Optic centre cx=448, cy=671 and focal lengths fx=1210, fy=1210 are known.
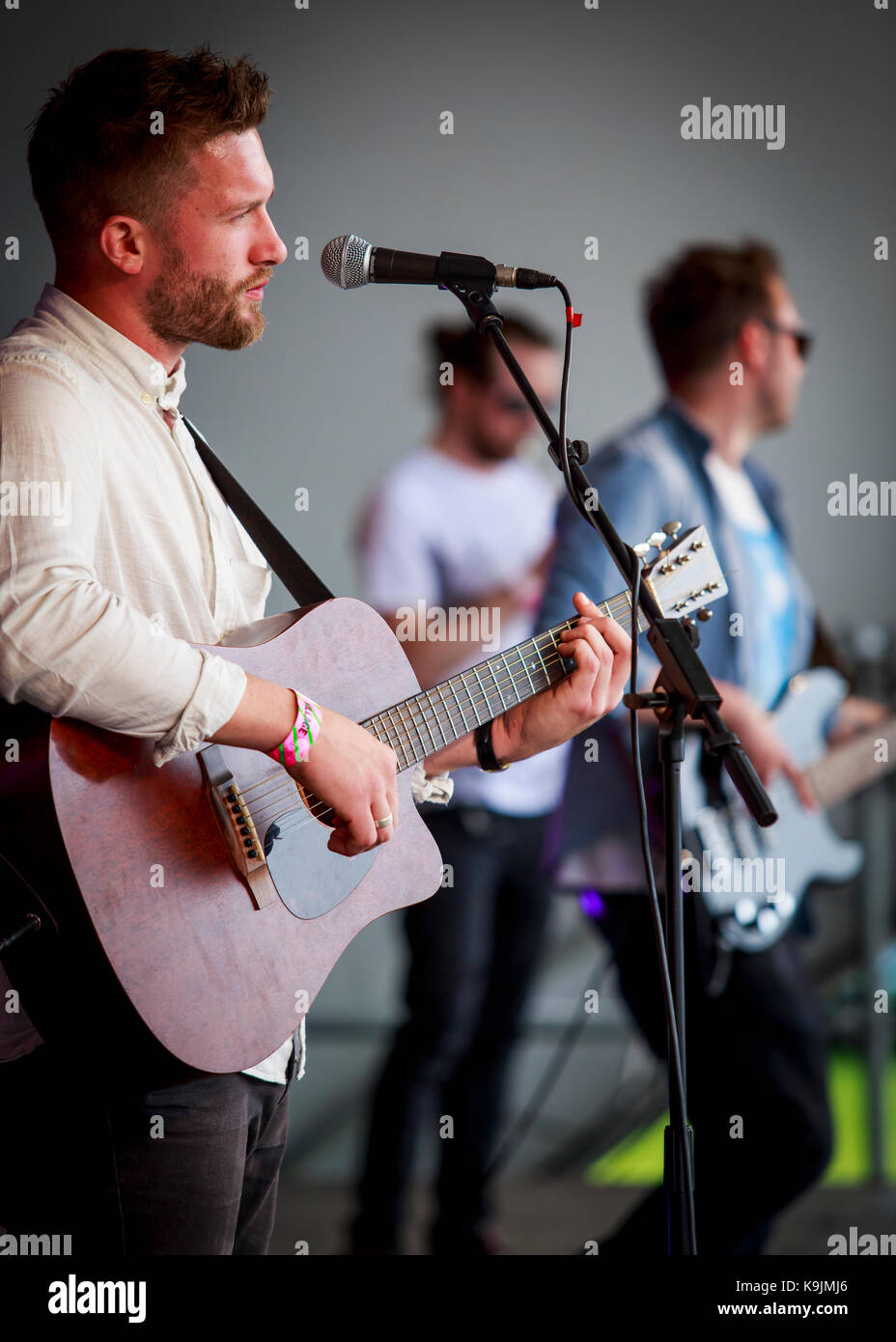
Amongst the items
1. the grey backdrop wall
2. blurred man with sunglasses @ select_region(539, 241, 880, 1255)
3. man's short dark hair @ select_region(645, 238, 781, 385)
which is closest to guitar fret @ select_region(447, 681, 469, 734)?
blurred man with sunglasses @ select_region(539, 241, 880, 1255)

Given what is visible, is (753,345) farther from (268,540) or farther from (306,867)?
(306,867)

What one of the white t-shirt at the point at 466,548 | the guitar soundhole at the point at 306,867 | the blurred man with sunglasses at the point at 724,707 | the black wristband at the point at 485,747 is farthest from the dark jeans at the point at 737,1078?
the guitar soundhole at the point at 306,867

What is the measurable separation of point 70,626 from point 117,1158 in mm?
630

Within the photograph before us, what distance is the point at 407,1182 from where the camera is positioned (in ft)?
9.85

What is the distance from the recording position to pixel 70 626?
133 cm

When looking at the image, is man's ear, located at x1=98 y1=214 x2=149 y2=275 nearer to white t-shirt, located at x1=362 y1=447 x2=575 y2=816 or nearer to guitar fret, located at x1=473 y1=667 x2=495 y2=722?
guitar fret, located at x1=473 y1=667 x2=495 y2=722

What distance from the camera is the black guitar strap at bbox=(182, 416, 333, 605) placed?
71.8 inches

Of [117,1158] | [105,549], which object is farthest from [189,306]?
[117,1158]

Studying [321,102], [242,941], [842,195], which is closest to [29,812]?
[242,941]

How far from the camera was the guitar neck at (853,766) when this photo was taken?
3.18 metres
